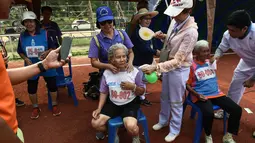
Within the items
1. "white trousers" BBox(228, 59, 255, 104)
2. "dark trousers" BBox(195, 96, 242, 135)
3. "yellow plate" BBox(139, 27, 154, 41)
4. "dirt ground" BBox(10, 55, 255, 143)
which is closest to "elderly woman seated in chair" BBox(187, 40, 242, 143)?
"dark trousers" BBox(195, 96, 242, 135)

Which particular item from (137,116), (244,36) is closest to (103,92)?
(137,116)

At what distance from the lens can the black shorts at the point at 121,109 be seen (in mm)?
2314

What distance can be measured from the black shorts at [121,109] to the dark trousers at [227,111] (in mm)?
829

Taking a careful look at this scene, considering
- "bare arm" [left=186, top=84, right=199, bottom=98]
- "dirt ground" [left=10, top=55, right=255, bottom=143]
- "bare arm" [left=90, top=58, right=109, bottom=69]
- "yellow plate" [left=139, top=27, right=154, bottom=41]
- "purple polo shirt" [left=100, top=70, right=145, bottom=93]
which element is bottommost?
"dirt ground" [left=10, top=55, right=255, bottom=143]

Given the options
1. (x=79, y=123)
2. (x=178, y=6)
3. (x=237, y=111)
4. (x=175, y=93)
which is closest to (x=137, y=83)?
(x=175, y=93)

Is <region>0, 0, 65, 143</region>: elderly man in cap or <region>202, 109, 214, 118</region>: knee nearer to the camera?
<region>0, 0, 65, 143</region>: elderly man in cap

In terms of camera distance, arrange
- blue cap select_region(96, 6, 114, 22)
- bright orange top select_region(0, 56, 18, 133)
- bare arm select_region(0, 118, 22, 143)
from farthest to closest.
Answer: blue cap select_region(96, 6, 114, 22) < bright orange top select_region(0, 56, 18, 133) < bare arm select_region(0, 118, 22, 143)

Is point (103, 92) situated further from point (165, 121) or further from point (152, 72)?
point (165, 121)

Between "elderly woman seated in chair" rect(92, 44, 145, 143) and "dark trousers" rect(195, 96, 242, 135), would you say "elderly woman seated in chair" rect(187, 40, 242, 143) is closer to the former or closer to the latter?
"dark trousers" rect(195, 96, 242, 135)

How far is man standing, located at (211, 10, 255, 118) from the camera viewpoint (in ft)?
7.50

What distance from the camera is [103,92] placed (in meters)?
2.47

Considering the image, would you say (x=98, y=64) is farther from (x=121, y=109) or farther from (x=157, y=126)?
(x=157, y=126)

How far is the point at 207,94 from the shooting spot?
2637 millimetres

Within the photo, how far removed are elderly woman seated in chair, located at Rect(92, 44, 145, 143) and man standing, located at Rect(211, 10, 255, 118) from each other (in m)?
1.22
